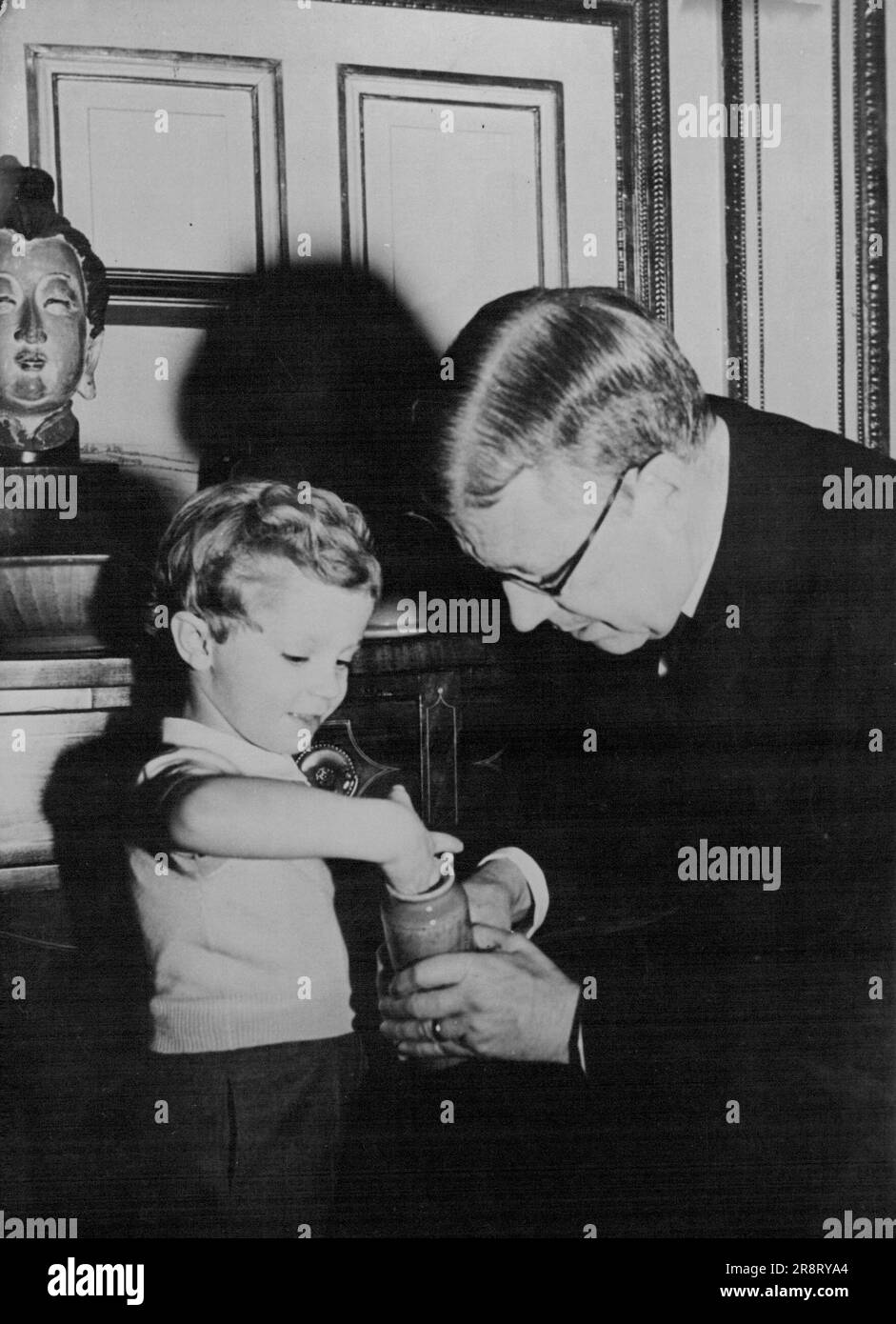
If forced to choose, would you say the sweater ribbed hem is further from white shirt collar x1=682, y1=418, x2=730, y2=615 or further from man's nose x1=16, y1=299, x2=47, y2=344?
man's nose x1=16, y1=299, x2=47, y2=344

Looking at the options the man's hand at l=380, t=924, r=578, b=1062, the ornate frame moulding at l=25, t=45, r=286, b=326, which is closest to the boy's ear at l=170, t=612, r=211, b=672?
the ornate frame moulding at l=25, t=45, r=286, b=326

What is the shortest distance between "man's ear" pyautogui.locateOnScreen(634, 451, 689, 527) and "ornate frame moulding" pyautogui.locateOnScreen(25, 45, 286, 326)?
619mm

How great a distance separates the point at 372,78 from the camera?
1859 mm

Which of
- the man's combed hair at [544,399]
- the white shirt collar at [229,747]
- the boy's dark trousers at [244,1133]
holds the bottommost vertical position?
the boy's dark trousers at [244,1133]

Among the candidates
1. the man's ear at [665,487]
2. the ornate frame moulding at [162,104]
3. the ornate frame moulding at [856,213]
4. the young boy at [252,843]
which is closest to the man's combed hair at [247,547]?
the young boy at [252,843]

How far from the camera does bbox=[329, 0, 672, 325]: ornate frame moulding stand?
190cm

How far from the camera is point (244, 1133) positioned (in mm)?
1805

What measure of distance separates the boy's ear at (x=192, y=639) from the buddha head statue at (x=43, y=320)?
0.95 ft

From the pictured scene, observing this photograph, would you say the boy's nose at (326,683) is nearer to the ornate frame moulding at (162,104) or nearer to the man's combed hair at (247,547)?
the man's combed hair at (247,547)

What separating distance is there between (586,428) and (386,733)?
1.72 feet

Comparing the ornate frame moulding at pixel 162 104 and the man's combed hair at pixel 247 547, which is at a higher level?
the ornate frame moulding at pixel 162 104

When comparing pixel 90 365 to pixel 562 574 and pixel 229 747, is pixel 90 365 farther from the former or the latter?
pixel 562 574

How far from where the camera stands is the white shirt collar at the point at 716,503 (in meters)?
1.88
